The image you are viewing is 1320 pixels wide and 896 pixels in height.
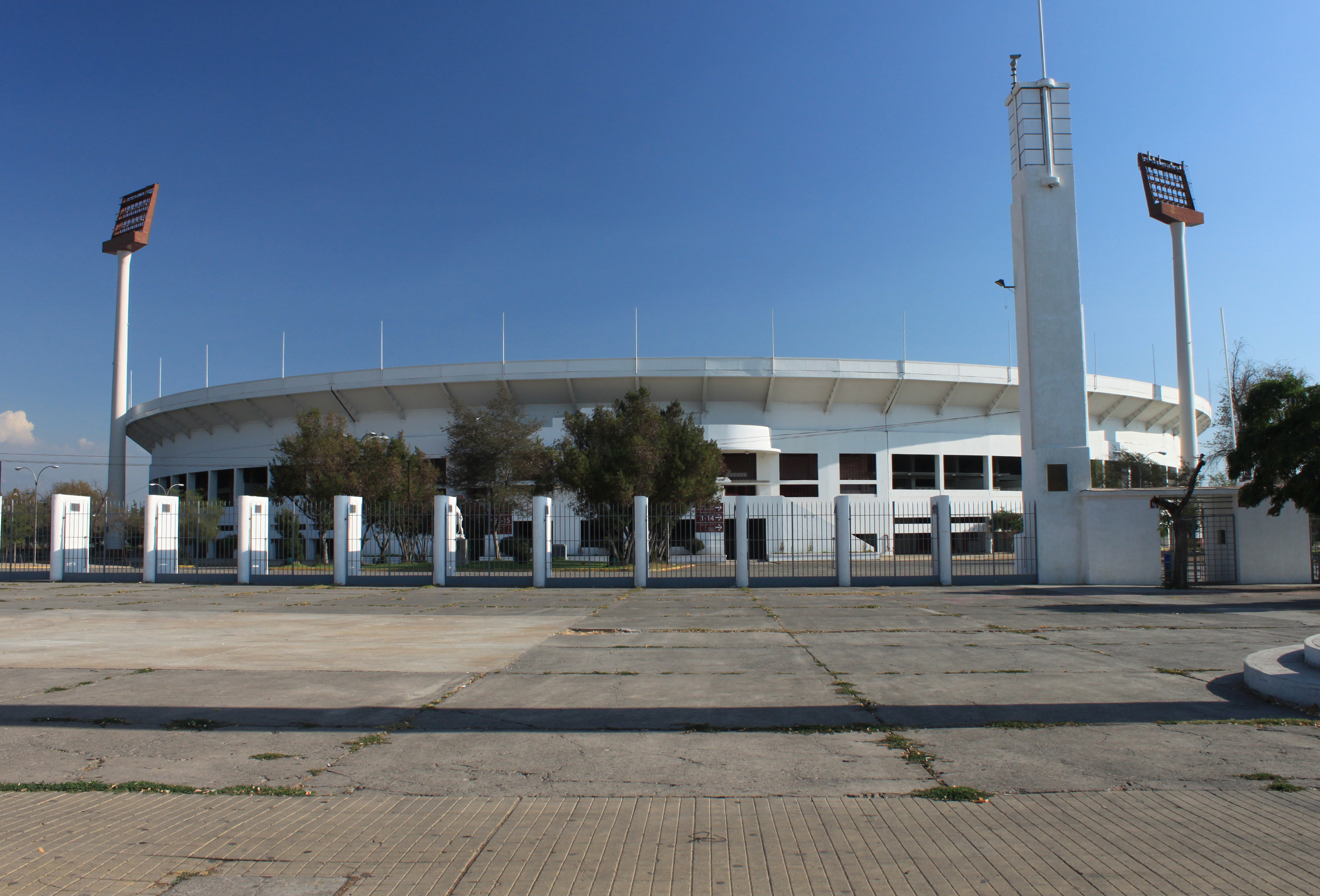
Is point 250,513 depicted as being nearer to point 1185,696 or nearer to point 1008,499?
point 1185,696

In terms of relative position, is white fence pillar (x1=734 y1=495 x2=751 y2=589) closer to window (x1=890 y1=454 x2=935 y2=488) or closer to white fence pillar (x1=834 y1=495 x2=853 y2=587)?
white fence pillar (x1=834 y1=495 x2=853 y2=587)

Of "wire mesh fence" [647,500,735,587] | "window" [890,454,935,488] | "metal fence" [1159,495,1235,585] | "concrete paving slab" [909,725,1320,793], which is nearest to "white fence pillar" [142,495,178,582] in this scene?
"wire mesh fence" [647,500,735,587]

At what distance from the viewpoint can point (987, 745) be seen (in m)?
5.23

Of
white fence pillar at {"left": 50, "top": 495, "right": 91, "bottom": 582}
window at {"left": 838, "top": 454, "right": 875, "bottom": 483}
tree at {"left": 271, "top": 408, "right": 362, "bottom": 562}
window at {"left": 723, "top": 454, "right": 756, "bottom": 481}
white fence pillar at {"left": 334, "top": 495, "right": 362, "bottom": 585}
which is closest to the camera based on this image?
white fence pillar at {"left": 334, "top": 495, "right": 362, "bottom": 585}

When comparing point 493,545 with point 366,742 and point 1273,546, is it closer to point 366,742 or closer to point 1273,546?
point 1273,546

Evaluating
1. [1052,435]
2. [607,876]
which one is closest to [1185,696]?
[607,876]

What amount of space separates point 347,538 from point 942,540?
16144mm

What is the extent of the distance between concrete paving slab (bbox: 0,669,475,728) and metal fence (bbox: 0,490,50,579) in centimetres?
2170

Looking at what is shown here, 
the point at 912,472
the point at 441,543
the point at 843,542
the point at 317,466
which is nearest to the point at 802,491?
the point at 912,472

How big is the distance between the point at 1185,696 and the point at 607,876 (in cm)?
567

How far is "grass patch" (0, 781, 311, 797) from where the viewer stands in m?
4.36

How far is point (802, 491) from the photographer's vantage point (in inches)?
1865

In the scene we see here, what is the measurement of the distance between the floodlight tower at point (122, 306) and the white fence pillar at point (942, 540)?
53294mm

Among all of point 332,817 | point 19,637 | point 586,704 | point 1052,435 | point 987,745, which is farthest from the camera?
point 1052,435
